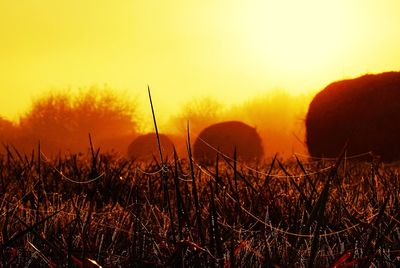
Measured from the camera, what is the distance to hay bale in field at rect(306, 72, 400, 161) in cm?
1438

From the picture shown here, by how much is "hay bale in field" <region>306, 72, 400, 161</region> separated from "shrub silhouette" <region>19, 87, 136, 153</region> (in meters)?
30.0

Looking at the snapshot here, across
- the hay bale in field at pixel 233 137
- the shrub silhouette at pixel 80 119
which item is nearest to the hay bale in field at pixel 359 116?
the hay bale in field at pixel 233 137

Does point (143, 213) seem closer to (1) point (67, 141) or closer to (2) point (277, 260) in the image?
(2) point (277, 260)

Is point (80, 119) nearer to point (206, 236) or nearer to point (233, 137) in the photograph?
point (233, 137)

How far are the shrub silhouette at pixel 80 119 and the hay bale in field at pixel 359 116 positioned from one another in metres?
30.0

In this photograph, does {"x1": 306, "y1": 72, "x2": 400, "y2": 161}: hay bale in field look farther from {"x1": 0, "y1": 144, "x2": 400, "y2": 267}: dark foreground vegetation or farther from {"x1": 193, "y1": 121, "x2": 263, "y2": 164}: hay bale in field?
{"x1": 0, "y1": 144, "x2": 400, "y2": 267}: dark foreground vegetation

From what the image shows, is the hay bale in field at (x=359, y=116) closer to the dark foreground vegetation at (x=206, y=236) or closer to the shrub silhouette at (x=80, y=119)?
the dark foreground vegetation at (x=206, y=236)

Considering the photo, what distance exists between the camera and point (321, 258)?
6.04ft

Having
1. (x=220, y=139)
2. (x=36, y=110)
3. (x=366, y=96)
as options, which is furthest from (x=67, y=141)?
(x=366, y=96)

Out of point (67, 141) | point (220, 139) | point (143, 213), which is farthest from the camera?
point (67, 141)

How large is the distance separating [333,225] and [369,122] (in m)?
12.7

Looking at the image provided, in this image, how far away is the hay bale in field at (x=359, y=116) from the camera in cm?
1438

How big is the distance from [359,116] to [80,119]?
34160 millimetres

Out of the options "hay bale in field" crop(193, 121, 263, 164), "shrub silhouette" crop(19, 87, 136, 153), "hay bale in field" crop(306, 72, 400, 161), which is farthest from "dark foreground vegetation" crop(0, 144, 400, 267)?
"shrub silhouette" crop(19, 87, 136, 153)
